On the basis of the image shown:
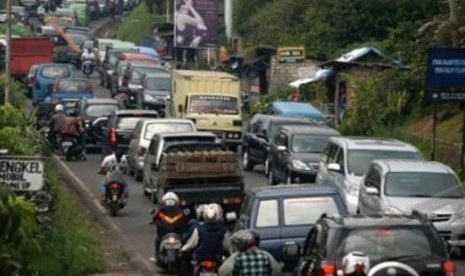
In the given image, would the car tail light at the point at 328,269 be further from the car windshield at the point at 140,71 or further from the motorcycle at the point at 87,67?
the motorcycle at the point at 87,67

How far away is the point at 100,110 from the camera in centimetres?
4697

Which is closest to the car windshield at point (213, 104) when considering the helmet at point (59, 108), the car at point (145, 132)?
the helmet at point (59, 108)

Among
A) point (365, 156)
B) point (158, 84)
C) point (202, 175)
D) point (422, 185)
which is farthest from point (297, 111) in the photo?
point (422, 185)

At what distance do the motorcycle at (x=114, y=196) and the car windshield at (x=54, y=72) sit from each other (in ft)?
88.8

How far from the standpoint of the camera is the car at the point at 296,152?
3562cm

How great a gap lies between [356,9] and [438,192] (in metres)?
41.3

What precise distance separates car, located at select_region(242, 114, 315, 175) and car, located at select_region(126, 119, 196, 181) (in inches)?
103

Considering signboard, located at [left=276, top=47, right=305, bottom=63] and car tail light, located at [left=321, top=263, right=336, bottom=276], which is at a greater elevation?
car tail light, located at [left=321, top=263, right=336, bottom=276]

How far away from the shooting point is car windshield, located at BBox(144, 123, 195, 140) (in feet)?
126

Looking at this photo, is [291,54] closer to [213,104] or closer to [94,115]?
[94,115]

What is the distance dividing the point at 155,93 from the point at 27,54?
12.9m

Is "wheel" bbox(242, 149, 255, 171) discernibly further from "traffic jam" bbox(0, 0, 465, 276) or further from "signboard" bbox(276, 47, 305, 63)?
"signboard" bbox(276, 47, 305, 63)

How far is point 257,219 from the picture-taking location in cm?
2112

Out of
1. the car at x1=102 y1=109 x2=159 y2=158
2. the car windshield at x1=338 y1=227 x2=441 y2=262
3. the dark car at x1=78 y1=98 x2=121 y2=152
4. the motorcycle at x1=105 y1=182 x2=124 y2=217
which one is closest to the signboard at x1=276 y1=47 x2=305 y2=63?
the dark car at x1=78 y1=98 x2=121 y2=152
